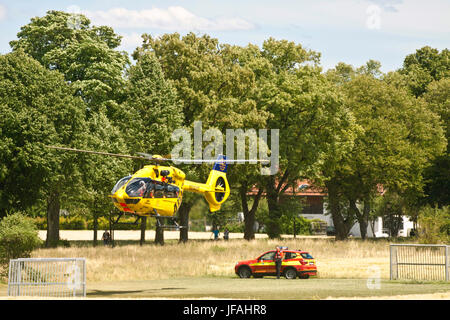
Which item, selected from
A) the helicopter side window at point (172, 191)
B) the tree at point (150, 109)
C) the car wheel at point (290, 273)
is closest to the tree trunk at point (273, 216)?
the tree at point (150, 109)

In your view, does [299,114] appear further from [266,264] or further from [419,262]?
[419,262]

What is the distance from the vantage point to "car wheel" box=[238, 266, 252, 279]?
148 feet

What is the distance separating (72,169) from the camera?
56.8m

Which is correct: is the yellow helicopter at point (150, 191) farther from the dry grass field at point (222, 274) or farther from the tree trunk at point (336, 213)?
the tree trunk at point (336, 213)

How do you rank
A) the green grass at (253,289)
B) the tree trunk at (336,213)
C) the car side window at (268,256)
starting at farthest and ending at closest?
the tree trunk at (336,213) < the car side window at (268,256) < the green grass at (253,289)

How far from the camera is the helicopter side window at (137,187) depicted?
106 ft

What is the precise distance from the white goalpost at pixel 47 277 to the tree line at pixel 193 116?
14.9 metres

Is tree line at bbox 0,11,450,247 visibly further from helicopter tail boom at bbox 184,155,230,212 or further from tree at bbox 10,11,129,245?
helicopter tail boom at bbox 184,155,230,212

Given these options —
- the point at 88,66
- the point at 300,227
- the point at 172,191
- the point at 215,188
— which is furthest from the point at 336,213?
the point at 172,191

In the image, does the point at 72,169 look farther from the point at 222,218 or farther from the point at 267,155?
the point at 222,218

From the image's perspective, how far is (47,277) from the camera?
1266 inches
